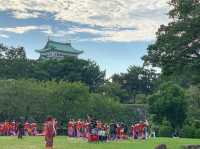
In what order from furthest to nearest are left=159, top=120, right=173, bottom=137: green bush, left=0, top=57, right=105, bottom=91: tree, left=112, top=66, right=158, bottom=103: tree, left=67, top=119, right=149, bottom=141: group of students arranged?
left=112, top=66, right=158, bottom=103: tree → left=0, top=57, right=105, bottom=91: tree → left=159, top=120, right=173, bottom=137: green bush → left=67, top=119, right=149, bottom=141: group of students

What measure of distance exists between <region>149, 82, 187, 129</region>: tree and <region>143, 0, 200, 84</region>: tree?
2967 cm

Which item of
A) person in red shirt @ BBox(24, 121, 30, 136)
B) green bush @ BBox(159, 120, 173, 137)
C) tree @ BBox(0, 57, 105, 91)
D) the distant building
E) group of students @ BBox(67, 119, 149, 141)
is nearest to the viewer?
group of students @ BBox(67, 119, 149, 141)

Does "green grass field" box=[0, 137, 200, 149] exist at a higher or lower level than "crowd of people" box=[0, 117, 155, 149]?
lower

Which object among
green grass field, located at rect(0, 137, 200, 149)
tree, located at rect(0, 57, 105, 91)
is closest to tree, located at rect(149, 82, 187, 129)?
tree, located at rect(0, 57, 105, 91)

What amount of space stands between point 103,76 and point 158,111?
25.0 metres

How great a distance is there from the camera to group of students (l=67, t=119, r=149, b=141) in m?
39.9

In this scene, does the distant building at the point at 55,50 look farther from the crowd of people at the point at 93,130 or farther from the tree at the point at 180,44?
the tree at the point at 180,44

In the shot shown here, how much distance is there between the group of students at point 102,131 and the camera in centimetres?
3988

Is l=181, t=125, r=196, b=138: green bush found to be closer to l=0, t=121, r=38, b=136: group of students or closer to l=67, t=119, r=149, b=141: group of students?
l=67, t=119, r=149, b=141: group of students

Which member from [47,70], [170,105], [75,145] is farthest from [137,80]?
[75,145]

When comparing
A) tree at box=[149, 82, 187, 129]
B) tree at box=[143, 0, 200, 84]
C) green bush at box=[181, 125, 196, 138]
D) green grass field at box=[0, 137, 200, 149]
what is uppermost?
tree at box=[143, 0, 200, 84]

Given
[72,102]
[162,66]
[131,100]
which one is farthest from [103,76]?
[162,66]

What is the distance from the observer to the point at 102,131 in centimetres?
4075

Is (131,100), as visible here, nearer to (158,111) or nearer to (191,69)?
(158,111)
